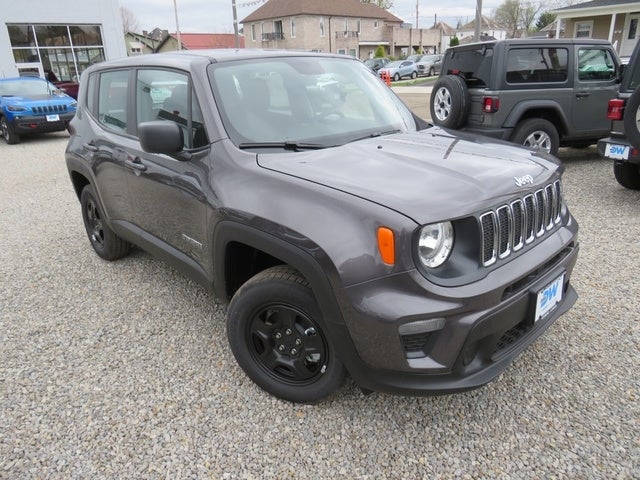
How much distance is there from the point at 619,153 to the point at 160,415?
5342 mm

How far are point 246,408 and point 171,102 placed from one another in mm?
1905

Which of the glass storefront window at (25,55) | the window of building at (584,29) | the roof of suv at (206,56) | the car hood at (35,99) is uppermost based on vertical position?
the window of building at (584,29)

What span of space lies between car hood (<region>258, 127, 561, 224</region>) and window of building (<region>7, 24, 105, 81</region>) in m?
22.4

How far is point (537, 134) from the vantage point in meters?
7.19

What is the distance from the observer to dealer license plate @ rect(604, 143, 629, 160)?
541 cm

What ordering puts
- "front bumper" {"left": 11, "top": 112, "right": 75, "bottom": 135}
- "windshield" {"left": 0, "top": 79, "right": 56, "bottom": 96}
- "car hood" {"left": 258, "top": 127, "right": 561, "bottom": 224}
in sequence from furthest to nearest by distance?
1. "windshield" {"left": 0, "top": 79, "right": 56, "bottom": 96}
2. "front bumper" {"left": 11, "top": 112, "right": 75, "bottom": 135}
3. "car hood" {"left": 258, "top": 127, "right": 561, "bottom": 224}

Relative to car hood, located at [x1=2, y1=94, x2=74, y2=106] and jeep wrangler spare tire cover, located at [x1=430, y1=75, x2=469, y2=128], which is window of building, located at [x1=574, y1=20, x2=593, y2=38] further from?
car hood, located at [x1=2, y1=94, x2=74, y2=106]

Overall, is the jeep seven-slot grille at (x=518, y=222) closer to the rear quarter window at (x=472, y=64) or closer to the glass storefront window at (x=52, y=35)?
the rear quarter window at (x=472, y=64)

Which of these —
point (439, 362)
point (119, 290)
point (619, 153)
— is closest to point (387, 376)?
point (439, 362)

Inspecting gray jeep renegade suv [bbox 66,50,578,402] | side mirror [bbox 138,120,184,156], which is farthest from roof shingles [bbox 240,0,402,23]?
side mirror [bbox 138,120,184,156]

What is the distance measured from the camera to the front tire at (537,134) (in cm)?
698

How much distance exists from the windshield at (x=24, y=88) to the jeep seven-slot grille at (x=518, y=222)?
13935 millimetres

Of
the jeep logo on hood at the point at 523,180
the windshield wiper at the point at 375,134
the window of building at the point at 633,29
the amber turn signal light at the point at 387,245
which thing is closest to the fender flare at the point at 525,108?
the windshield wiper at the point at 375,134

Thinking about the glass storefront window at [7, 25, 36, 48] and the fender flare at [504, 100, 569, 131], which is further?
the glass storefront window at [7, 25, 36, 48]
